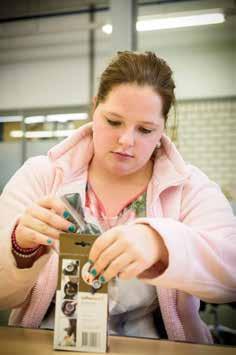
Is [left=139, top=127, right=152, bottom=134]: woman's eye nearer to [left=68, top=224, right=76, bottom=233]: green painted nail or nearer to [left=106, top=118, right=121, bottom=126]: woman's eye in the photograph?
[left=106, top=118, right=121, bottom=126]: woman's eye

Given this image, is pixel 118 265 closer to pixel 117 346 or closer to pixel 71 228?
pixel 71 228

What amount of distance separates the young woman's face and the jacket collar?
0.17 ft

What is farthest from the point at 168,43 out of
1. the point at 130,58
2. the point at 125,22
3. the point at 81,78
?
the point at 130,58

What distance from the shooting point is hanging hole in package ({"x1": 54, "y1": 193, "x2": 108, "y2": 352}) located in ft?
2.19

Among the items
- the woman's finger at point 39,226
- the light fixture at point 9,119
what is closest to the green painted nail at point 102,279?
the woman's finger at point 39,226

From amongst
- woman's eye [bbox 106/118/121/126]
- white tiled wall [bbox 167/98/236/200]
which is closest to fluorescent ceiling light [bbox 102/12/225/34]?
white tiled wall [bbox 167/98/236/200]

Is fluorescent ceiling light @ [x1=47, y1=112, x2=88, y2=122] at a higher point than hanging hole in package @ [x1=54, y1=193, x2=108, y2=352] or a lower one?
higher

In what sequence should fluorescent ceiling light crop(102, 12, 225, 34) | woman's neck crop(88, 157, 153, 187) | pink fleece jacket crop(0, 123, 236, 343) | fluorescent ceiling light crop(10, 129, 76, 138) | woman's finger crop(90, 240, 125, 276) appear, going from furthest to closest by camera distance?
fluorescent ceiling light crop(102, 12, 225, 34) < fluorescent ceiling light crop(10, 129, 76, 138) < woman's neck crop(88, 157, 153, 187) < pink fleece jacket crop(0, 123, 236, 343) < woman's finger crop(90, 240, 125, 276)

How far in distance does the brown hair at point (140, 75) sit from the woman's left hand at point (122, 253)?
34cm

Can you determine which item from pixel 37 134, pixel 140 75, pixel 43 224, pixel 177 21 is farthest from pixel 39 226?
pixel 177 21

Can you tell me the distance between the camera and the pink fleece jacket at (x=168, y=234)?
74 centimetres

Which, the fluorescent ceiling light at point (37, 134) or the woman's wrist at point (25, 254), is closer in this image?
the woman's wrist at point (25, 254)

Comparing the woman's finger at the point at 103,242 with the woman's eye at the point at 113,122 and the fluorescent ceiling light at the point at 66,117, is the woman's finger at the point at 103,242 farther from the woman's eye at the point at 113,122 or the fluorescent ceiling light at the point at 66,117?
the fluorescent ceiling light at the point at 66,117

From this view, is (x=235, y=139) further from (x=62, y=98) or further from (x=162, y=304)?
(x=162, y=304)
